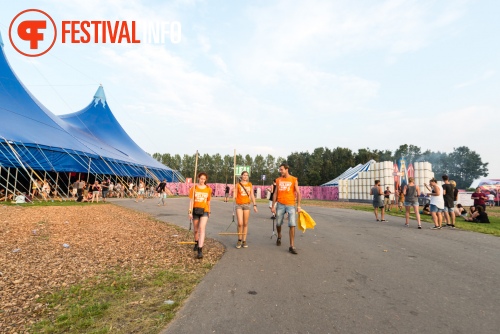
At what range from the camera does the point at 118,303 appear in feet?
11.0

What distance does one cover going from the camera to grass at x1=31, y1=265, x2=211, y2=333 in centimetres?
281

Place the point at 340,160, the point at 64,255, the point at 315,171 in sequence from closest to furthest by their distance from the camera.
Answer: the point at 64,255 < the point at 315,171 < the point at 340,160

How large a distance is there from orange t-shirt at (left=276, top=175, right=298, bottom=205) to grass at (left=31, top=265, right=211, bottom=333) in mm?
2778

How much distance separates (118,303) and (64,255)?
2.99 m

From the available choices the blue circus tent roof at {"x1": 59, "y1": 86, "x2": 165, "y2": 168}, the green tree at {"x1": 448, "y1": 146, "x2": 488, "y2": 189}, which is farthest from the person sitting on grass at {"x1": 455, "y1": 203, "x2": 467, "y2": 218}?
the green tree at {"x1": 448, "y1": 146, "x2": 488, "y2": 189}

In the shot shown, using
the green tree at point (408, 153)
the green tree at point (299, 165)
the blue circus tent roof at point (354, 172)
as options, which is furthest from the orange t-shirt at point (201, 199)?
the green tree at point (408, 153)

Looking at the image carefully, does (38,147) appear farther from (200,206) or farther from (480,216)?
(480,216)

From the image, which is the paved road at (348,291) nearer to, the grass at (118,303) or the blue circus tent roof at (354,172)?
the grass at (118,303)

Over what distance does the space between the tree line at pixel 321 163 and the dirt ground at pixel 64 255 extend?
4667cm

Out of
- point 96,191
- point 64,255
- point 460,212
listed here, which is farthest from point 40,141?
point 460,212

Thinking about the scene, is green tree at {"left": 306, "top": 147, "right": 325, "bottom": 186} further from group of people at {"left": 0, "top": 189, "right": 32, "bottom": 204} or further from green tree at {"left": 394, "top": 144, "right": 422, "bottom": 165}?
group of people at {"left": 0, "top": 189, "right": 32, "bottom": 204}

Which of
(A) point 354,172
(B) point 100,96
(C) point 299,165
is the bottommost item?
(A) point 354,172

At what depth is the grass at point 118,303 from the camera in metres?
2.81

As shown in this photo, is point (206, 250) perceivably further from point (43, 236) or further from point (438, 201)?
point (438, 201)
